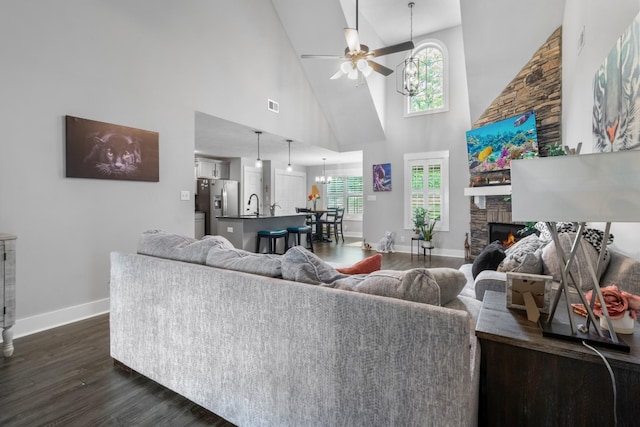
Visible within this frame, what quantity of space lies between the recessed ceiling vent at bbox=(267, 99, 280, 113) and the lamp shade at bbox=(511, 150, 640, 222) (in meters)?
4.92

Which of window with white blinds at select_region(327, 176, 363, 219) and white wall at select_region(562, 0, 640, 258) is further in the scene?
window with white blinds at select_region(327, 176, 363, 219)

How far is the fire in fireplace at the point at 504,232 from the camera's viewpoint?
4.67m

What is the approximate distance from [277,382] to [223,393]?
392 millimetres

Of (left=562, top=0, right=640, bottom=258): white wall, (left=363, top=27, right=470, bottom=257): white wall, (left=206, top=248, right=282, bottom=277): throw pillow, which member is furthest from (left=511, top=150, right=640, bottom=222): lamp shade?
(left=363, top=27, right=470, bottom=257): white wall

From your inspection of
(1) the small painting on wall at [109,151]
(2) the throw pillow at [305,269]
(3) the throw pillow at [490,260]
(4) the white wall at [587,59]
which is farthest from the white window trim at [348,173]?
(2) the throw pillow at [305,269]

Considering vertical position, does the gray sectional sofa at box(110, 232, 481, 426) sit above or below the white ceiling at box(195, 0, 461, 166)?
below

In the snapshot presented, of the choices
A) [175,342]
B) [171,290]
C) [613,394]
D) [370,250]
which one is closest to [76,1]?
[171,290]

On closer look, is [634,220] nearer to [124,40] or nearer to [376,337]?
[376,337]

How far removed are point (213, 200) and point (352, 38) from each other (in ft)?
18.4

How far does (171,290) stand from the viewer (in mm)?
1742

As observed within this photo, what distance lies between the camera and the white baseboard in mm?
2705

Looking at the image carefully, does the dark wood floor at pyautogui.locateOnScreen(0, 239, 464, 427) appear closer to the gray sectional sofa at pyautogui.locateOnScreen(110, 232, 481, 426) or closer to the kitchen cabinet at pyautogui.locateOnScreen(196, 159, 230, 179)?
the gray sectional sofa at pyautogui.locateOnScreen(110, 232, 481, 426)

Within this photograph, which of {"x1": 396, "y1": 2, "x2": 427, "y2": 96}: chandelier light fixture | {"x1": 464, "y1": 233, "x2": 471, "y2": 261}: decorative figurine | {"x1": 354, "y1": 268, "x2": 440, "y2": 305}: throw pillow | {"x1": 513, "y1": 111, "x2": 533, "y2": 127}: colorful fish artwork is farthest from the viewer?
{"x1": 396, "y1": 2, "x2": 427, "y2": 96}: chandelier light fixture

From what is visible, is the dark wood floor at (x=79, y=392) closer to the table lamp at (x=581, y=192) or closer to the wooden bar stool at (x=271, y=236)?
the table lamp at (x=581, y=192)
